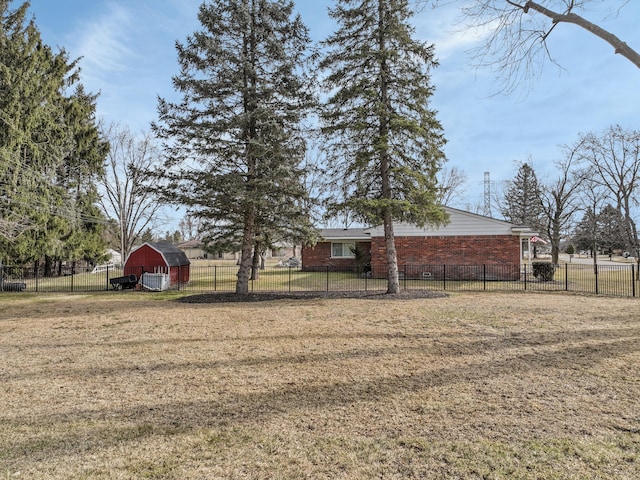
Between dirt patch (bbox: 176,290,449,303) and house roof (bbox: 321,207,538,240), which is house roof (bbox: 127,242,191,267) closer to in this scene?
dirt patch (bbox: 176,290,449,303)

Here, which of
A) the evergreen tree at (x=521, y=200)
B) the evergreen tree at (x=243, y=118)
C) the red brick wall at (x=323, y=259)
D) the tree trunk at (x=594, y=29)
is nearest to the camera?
the tree trunk at (x=594, y=29)

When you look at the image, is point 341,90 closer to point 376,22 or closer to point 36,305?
point 376,22

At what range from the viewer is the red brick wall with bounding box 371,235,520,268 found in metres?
18.7

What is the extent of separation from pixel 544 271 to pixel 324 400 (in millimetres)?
17802

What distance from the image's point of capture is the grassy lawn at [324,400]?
9.24 ft

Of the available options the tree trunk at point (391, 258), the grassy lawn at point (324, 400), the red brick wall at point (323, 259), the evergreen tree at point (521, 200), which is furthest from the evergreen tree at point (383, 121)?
the evergreen tree at point (521, 200)

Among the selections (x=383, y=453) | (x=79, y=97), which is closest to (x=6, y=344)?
(x=383, y=453)

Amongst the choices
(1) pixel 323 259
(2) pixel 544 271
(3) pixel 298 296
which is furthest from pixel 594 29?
(1) pixel 323 259

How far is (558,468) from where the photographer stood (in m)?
2.69

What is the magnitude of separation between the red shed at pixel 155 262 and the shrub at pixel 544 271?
17.8 m

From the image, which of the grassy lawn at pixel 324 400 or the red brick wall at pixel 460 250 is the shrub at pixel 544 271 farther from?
the grassy lawn at pixel 324 400

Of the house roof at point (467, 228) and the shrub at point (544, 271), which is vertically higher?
the house roof at point (467, 228)

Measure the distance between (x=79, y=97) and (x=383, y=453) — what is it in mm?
33355

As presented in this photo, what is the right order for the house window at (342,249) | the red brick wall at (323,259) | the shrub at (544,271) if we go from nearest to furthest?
the shrub at (544,271) → the red brick wall at (323,259) → the house window at (342,249)
